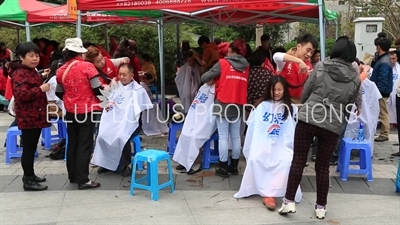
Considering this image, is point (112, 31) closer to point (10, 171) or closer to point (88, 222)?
point (10, 171)

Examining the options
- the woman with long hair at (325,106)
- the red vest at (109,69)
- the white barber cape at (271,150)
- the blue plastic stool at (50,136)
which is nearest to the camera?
the woman with long hair at (325,106)

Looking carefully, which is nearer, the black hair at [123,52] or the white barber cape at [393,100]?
the black hair at [123,52]

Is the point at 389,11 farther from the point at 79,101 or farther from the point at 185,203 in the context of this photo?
the point at 79,101

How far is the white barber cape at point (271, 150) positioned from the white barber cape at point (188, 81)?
360cm

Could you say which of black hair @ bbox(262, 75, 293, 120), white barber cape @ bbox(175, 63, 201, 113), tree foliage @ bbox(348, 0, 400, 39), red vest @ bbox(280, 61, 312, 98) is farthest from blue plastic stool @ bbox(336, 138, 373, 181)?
tree foliage @ bbox(348, 0, 400, 39)

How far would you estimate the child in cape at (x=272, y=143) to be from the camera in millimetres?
4023

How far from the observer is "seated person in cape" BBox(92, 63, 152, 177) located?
4891 mm

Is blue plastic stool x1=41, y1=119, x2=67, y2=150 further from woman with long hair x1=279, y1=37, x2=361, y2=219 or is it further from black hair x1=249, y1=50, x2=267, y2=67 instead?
woman with long hair x1=279, y1=37, x2=361, y2=219

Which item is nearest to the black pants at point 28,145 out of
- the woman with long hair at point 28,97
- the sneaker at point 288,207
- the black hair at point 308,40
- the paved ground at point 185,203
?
the woman with long hair at point 28,97

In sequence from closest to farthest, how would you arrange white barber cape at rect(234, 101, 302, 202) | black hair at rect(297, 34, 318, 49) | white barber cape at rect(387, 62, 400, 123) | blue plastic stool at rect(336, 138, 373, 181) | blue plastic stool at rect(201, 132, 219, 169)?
white barber cape at rect(234, 101, 302, 202)
black hair at rect(297, 34, 318, 49)
blue plastic stool at rect(336, 138, 373, 181)
blue plastic stool at rect(201, 132, 219, 169)
white barber cape at rect(387, 62, 400, 123)

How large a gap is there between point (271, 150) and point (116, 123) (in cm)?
191

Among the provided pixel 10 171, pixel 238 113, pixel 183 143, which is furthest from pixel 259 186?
pixel 10 171

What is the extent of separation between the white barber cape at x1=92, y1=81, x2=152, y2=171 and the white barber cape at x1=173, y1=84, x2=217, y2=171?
2.12ft

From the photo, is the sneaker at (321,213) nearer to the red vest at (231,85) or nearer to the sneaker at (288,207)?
the sneaker at (288,207)
